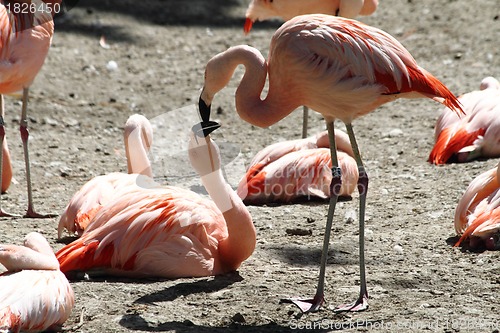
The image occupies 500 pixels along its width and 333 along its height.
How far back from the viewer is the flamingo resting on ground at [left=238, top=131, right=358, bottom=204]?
19.9ft

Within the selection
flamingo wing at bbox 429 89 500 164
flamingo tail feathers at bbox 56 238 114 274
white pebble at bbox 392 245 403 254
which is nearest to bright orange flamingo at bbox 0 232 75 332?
flamingo tail feathers at bbox 56 238 114 274

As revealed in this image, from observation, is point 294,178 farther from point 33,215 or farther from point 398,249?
point 33,215

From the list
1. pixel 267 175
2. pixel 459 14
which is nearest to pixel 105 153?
pixel 267 175

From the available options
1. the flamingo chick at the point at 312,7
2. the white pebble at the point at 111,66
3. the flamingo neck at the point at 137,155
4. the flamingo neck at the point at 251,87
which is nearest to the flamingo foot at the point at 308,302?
the flamingo neck at the point at 251,87

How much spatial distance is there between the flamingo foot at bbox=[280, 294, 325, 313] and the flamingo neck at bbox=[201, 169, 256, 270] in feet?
1.50

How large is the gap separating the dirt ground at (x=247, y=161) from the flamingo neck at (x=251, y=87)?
0.87 metres

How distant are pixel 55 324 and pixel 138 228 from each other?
80 centimetres

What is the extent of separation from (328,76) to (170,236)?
1152mm

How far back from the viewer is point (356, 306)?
4109mm

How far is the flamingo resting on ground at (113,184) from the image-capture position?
519 cm

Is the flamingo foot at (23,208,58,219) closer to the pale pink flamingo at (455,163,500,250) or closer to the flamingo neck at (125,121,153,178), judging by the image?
the flamingo neck at (125,121,153,178)

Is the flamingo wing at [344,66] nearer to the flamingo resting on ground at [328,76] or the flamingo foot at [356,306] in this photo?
the flamingo resting on ground at [328,76]

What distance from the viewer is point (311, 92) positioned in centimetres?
426

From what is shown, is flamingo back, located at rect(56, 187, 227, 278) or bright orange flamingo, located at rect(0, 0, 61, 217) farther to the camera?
bright orange flamingo, located at rect(0, 0, 61, 217)
